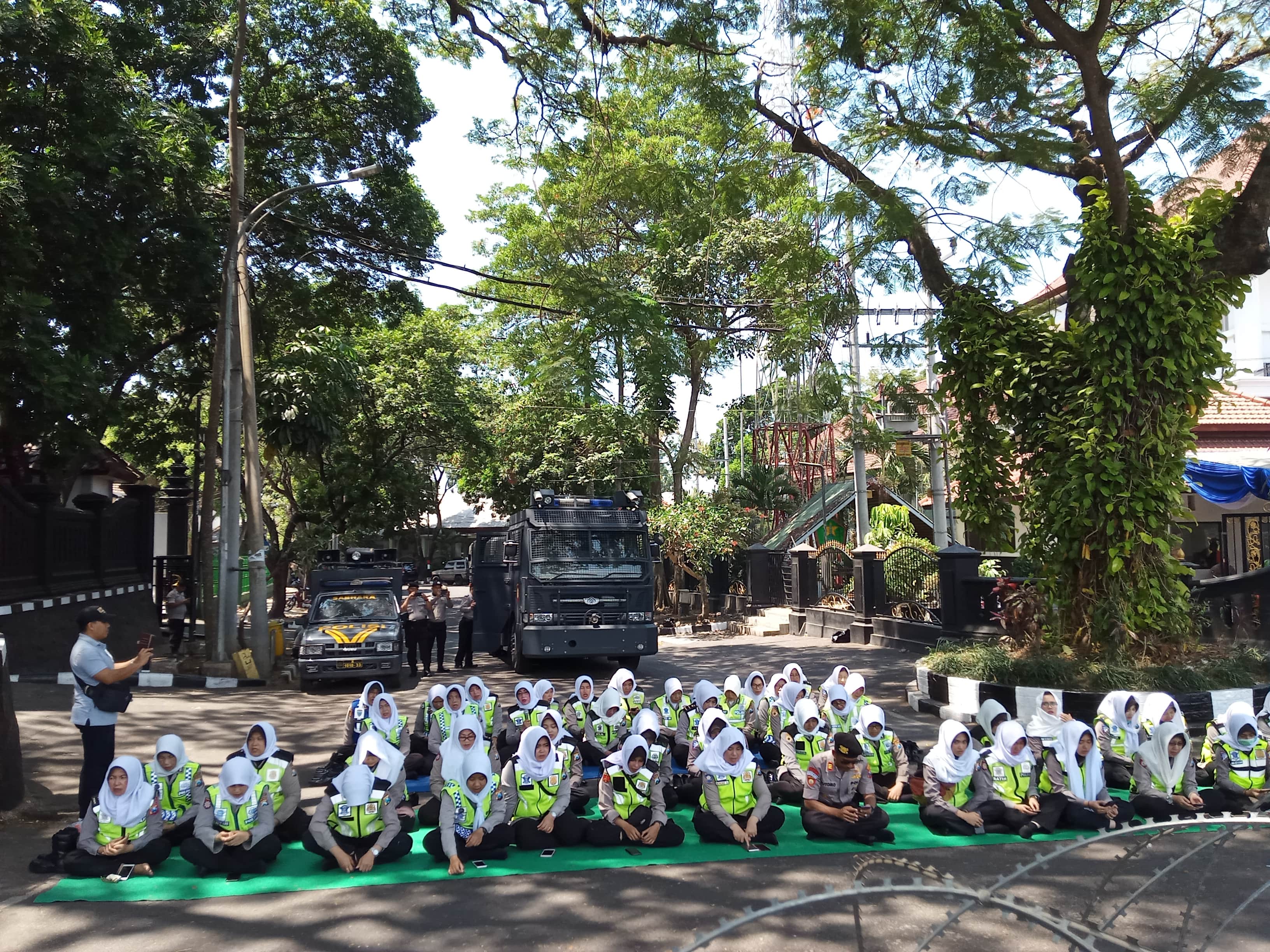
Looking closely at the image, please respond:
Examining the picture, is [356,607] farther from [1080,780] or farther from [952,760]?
[1080,780]

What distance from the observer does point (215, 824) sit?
20.9 ft

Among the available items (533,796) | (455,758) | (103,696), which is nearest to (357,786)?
(455,758)

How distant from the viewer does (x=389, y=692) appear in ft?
Result: 48.3

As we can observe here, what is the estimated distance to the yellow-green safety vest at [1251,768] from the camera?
7379mm

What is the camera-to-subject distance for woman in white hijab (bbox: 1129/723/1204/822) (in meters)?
7.28

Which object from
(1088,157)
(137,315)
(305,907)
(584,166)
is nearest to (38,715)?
(305,907)

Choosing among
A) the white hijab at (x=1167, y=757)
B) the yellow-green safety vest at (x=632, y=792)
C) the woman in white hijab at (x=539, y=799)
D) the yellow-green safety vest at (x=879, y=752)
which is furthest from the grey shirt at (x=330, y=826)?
the white hijab at (x=1167, y=757)

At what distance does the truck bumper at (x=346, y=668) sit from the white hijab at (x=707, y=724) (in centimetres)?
827

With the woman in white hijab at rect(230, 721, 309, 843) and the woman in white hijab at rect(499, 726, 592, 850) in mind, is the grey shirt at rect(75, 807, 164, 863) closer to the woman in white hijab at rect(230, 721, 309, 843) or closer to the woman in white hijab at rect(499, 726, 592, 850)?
the woman in white hijab at rect(230, 721, 309, 843)

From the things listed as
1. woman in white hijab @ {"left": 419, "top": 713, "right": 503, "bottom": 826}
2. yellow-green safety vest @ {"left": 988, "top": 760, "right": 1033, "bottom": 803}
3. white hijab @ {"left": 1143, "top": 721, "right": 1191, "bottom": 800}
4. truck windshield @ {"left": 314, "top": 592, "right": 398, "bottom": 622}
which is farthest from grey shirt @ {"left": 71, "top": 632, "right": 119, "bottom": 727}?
truck windshield @ {"left": 314, "top": 592, "right": 398, "bottom": 622}

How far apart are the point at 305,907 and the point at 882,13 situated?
34.9ft

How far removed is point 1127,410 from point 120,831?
31.3ft

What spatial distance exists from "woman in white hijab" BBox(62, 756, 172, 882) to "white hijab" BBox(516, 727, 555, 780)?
2388 millimetres

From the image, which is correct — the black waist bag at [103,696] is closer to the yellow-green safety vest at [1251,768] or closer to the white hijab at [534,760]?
the white hijab at [534,760]
